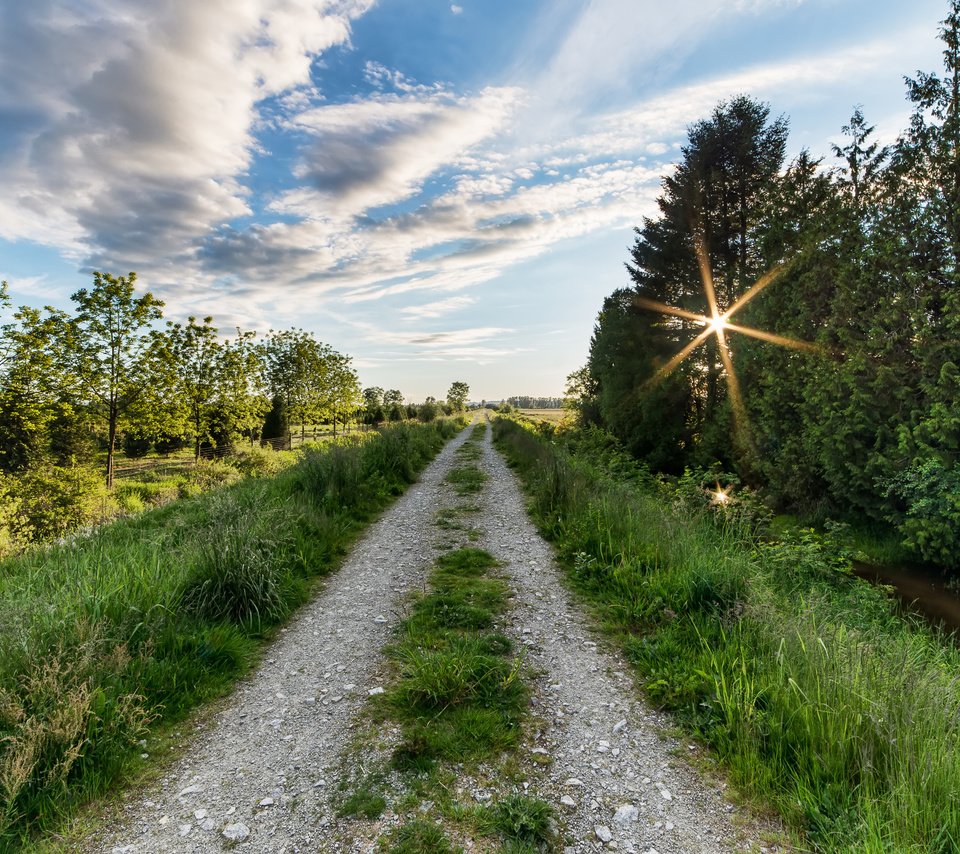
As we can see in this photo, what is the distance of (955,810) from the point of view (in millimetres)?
2367

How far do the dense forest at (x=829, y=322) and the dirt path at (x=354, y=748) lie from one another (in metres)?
7.96

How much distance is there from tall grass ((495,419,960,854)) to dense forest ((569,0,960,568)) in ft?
14.5

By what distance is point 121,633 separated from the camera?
4113 mm

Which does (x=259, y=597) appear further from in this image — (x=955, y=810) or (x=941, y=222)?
(x=941, y=222)

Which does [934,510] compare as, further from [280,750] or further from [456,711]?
[280,750]

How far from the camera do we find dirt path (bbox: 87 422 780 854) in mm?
2637

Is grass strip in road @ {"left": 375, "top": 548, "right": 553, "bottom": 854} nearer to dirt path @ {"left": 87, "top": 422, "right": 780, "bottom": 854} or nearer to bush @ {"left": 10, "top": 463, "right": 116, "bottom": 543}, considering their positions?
dirt path @ {"left": 87, "top": 422, "right": 780, "bottom": 854}

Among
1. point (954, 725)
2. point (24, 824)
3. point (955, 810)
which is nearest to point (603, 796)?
point (955, 810)

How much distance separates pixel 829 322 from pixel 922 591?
6266mm

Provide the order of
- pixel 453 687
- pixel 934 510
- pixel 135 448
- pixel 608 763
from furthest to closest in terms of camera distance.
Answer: pixel 135 448 → pixel 934 510 → pixel 453 687 → pixel 608 763

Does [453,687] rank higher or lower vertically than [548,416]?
lower

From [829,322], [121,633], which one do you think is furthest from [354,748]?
[829,322]

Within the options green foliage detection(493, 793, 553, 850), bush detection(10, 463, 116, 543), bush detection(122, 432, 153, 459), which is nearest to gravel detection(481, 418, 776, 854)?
green foliage detection(493, 793, 553, 850)

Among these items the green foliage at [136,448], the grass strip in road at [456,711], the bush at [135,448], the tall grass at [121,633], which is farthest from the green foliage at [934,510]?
the bush at [135,448]
